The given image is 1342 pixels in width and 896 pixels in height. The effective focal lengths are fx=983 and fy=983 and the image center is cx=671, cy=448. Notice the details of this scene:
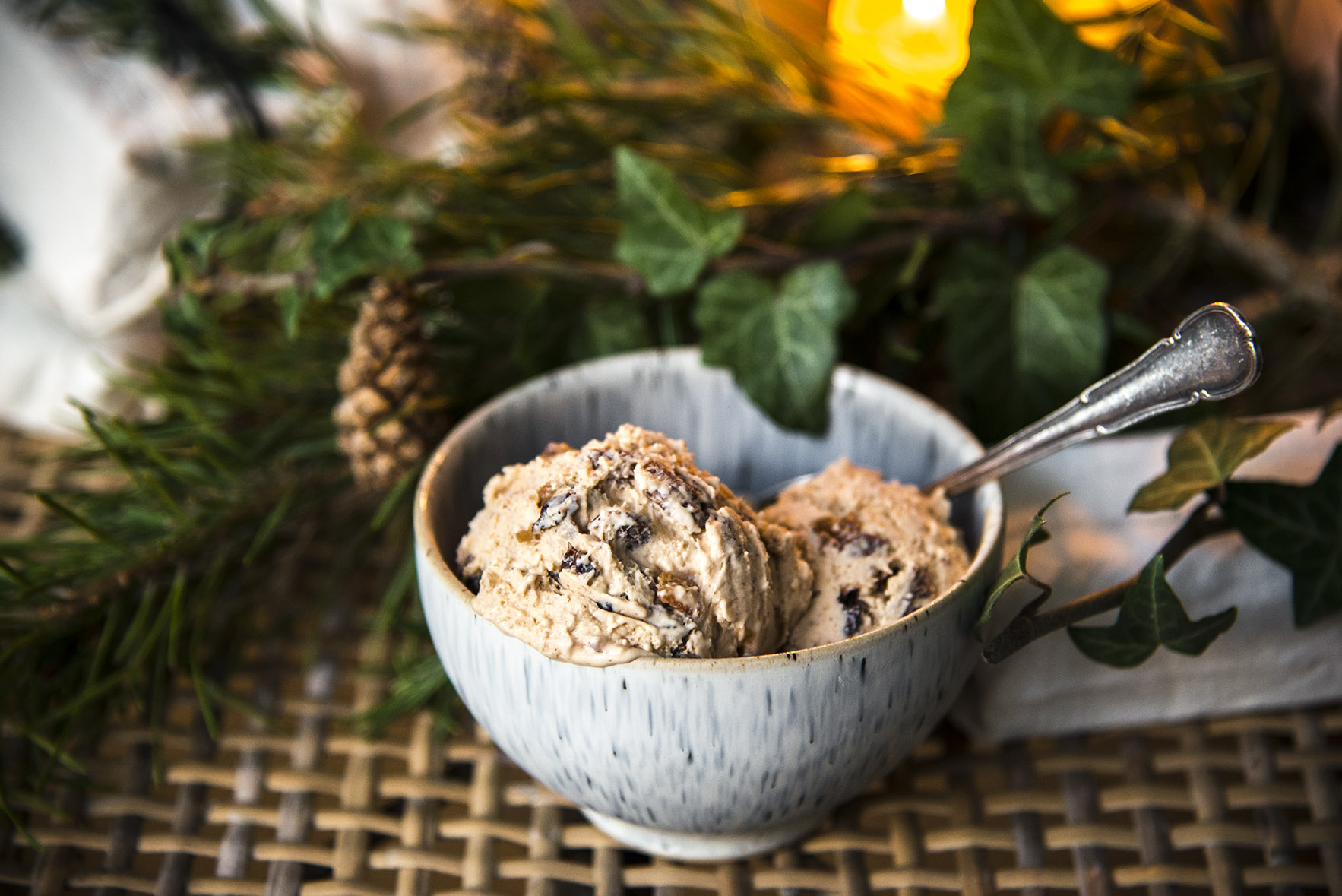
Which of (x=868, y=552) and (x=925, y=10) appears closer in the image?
(x=868, y=552)

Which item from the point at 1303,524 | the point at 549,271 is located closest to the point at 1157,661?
the point at 1303,524

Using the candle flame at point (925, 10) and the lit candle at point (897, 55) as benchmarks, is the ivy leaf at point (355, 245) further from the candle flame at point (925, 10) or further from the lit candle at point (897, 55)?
the candle flame at point (925, 10)

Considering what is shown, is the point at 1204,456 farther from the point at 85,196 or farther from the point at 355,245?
the point at 85,196

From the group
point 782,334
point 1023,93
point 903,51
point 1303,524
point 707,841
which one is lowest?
point 707,841

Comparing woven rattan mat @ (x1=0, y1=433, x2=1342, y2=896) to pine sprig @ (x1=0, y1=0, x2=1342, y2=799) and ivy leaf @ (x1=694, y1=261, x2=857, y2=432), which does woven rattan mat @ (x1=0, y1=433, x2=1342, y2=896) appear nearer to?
pine sprig @ (x1=0, y1=0, x2=1342, y2=799)

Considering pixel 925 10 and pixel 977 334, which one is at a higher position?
pixel 925 10

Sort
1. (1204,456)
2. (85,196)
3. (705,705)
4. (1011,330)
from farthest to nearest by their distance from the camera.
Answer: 1. (85,196)
2. (1011,330)
3. (1204,456)
4. (705,705)

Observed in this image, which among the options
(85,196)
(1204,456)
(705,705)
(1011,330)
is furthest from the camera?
(85,196)
